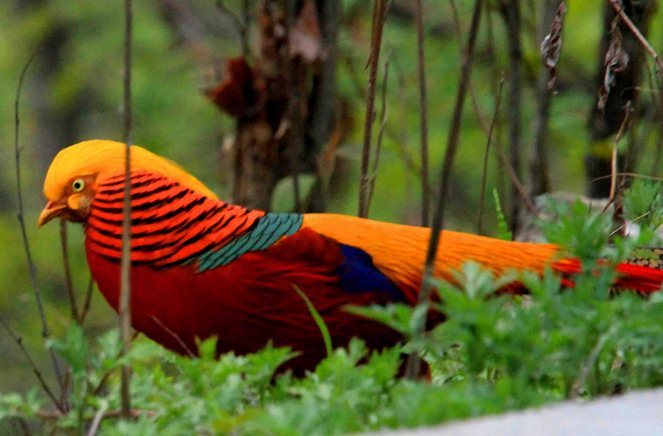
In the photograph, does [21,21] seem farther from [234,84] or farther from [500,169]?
[500,169]

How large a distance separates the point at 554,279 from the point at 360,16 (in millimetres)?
4988

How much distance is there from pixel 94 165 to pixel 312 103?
6.82 feet

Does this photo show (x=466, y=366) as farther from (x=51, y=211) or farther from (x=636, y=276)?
(x=51, y=211)

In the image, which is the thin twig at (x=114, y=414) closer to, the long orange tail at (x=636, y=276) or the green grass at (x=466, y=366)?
the green grass at (x=466, y=366)

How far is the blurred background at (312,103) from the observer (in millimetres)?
4688

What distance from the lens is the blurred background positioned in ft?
15.4

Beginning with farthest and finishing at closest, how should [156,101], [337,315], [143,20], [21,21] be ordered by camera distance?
[21,21], [143,20], [156,101], [337,315]

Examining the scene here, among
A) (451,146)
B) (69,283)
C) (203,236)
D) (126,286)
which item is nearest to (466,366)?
(451,146)

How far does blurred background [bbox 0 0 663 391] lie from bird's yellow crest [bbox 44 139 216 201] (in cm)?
13

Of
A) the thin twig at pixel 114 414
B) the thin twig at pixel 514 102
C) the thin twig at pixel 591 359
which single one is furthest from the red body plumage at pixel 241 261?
the thin twig at pixel 514 102

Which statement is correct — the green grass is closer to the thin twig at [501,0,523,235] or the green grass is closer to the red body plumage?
the red body plumage

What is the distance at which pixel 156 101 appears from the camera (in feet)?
29.5

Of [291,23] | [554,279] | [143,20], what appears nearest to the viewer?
[554,279]

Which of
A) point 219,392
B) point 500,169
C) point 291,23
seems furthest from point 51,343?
point 291,23
